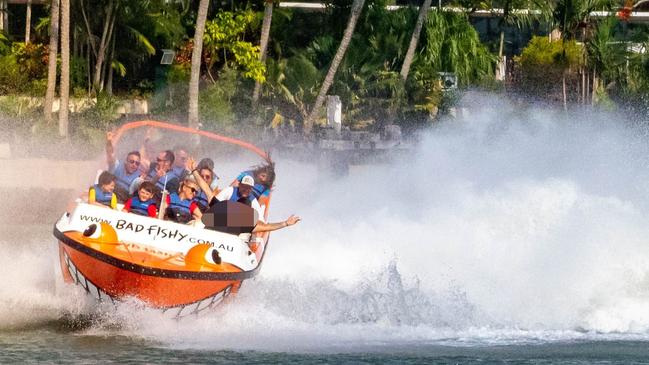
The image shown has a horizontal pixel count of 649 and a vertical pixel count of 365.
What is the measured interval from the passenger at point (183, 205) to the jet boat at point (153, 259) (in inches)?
8.2

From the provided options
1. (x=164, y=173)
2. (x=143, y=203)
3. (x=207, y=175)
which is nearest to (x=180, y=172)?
(x=164, y=173)

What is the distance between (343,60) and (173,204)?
907 inches

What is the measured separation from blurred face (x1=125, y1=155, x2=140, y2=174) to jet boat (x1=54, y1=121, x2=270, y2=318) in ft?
3.76

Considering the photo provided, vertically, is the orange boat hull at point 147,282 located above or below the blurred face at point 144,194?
below

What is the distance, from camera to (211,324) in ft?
52.6

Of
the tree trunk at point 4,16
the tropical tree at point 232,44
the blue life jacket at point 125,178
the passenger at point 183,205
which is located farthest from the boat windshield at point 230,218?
the tree trunk at point 4,16

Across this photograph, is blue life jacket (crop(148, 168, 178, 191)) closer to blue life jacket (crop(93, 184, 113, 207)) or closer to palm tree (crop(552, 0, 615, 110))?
blue life jacket (crop(93, 184, 113, 207))

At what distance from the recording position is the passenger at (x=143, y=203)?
1631cm

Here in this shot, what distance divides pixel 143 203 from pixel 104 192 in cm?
56

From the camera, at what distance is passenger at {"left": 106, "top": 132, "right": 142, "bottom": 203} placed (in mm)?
17031

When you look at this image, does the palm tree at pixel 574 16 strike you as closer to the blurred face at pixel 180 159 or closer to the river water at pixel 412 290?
the river water at pixel 412 290

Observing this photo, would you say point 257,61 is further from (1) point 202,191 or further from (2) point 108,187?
(2) point 108,187

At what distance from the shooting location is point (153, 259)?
50.6 ft

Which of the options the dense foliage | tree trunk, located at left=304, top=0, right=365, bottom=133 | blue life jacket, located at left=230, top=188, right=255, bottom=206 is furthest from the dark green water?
tree trunk, located at left=304, top=0, right=365, bottom=133
